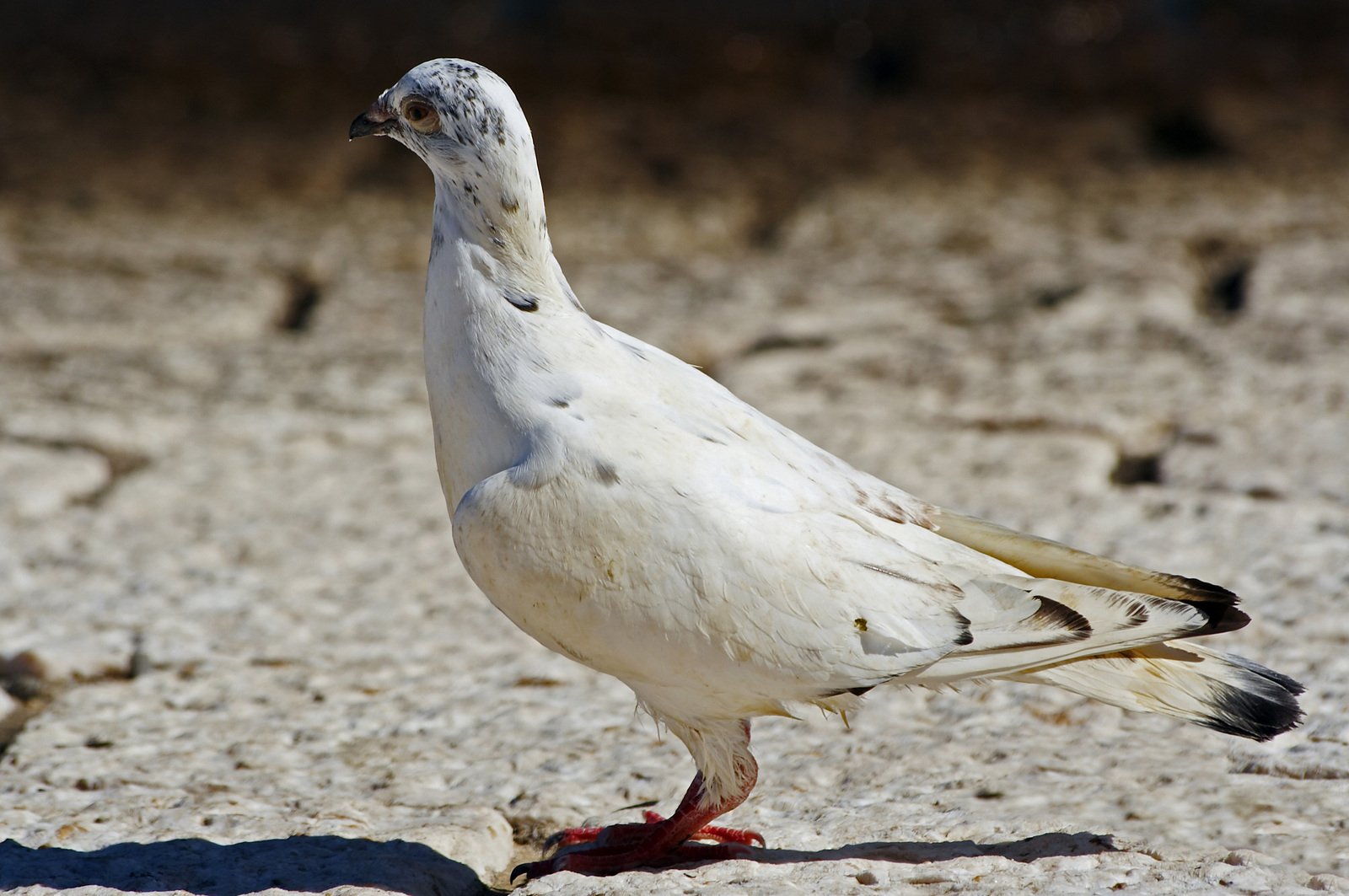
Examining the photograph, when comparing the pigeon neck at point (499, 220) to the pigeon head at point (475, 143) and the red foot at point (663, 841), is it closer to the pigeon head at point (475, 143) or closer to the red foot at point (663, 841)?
the pigeon head at point (475, 143)

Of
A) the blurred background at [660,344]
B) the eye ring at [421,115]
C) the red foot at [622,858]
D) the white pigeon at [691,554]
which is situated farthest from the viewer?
the blurred background at [660,344]

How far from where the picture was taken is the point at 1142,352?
422 centimetres

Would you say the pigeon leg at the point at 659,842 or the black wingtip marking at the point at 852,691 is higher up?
the black wingtip marking at the point at 852,691

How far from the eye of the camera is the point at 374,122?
7.82ft

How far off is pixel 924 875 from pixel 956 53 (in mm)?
5024

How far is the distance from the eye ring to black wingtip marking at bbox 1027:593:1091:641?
45.2 inches

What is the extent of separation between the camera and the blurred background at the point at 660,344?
98.1 inches

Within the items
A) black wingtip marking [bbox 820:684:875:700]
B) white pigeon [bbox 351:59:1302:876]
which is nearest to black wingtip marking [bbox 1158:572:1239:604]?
white pigeon [bbox 351:59:1302:876]

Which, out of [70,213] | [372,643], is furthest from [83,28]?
[372,643]

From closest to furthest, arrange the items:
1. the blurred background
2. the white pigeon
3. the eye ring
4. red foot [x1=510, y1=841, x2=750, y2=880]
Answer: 1. the white pigeon
2. red foot [x1=510, y1=841, x2=750, y2=880]
3. the eye ring
4. the blurred background

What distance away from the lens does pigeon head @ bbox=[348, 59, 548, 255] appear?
227cm

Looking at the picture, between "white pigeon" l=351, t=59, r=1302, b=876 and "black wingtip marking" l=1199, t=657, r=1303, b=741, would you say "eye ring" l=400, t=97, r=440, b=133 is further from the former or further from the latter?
"black wingtip marking" l=1199, t=657, r=1303, b=741

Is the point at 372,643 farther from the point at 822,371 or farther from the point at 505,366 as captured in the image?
the point at 822,371

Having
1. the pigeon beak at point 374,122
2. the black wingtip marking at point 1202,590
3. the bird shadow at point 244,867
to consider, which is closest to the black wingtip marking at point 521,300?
the pigeon beak at point 374,122
